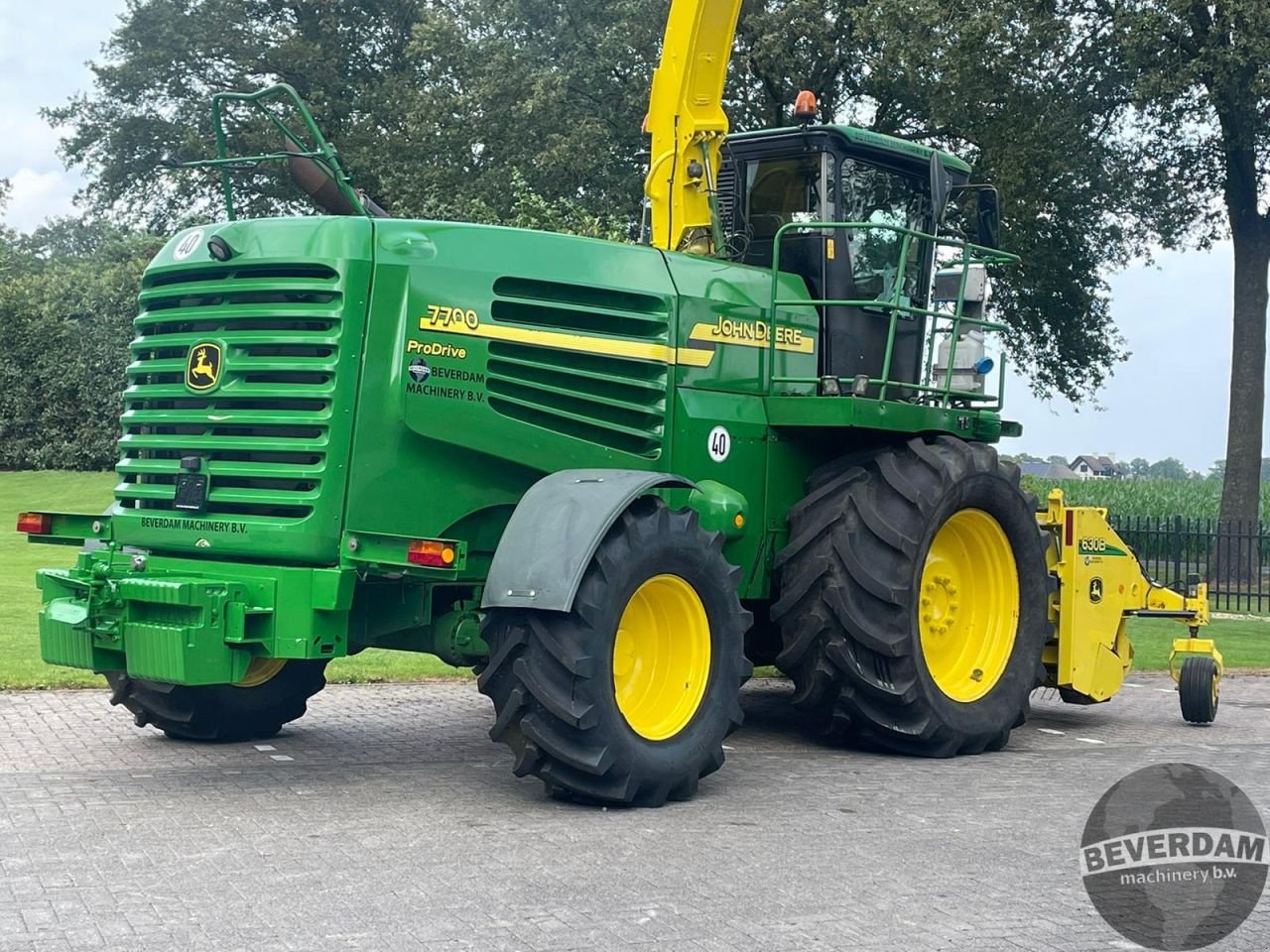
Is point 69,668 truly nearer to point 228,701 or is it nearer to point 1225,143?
point 228,701

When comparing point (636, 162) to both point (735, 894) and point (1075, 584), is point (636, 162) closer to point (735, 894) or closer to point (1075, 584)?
point (1075, 584)

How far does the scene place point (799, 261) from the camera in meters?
9.50

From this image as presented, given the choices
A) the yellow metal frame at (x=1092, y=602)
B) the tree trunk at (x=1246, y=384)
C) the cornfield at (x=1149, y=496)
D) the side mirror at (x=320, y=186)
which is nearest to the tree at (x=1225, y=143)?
the tree trunk at (x=1246, y=384)

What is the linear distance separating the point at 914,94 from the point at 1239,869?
923 inches

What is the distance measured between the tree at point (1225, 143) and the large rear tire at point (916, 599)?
15.2 metres

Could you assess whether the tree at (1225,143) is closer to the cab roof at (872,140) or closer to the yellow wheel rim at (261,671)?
the cab roof at (872,140)

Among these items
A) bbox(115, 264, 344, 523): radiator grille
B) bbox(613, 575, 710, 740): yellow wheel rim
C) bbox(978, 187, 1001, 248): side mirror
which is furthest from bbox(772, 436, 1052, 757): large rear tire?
bbox(115, 264, 344, 523): radiator grille

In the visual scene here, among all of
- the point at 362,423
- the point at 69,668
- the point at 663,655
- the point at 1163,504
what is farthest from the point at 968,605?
the point at 1163,504

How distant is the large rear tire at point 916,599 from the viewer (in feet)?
28.0

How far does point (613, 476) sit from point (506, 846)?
75.6 inches

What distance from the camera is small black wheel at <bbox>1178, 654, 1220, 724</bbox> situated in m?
10.4

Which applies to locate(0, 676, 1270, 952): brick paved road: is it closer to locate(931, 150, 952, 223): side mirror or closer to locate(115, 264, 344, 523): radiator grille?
locate(115, 264, 344, 523): radiator grille

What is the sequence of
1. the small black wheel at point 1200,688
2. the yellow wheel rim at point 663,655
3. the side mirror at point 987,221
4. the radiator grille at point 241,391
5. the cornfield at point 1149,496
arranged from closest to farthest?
the radiator grille at point 241,391
the yellow wheel rim at point 663,655
the side mirror at point 987,221
the small black wheel at point 1200,688
the cornfield at point 1149,496

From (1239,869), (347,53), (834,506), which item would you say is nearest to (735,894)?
(1239,869)
